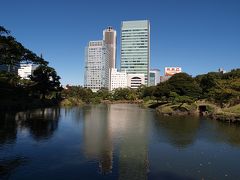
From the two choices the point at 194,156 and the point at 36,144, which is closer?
the point at 194,156

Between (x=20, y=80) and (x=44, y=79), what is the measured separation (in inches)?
388

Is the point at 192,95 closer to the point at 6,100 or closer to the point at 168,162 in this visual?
the point at 6,100

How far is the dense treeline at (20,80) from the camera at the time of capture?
4775cm

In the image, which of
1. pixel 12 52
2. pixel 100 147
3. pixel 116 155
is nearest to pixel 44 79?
pixel 12 52

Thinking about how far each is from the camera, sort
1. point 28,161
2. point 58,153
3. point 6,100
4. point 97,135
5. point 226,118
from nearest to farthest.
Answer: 1. point 28,161
2. point 58,153
3. point 97,135
4. point 226,118
5. point 6,100

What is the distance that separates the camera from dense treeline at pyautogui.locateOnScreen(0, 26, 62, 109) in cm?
4775

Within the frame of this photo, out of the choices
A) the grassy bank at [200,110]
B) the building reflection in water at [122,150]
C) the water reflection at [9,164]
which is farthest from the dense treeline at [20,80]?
the grassy bank at [200,110]

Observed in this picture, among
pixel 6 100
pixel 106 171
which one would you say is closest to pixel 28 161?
pixel 106 171

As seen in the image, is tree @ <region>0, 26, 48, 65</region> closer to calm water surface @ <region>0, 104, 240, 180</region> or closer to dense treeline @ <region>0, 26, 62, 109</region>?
dense treeline @ <region>0, 26, 62, 109</region>

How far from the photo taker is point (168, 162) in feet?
72.7

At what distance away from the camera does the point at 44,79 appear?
90.1 m

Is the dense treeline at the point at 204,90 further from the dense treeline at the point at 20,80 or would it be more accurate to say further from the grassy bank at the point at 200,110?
the dense treeline at the point at 20,80

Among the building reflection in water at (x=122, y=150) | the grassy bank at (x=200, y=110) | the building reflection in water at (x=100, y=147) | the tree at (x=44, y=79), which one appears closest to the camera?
the building reflection in water at (x=122, y=150)

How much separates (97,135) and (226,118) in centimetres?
2942
